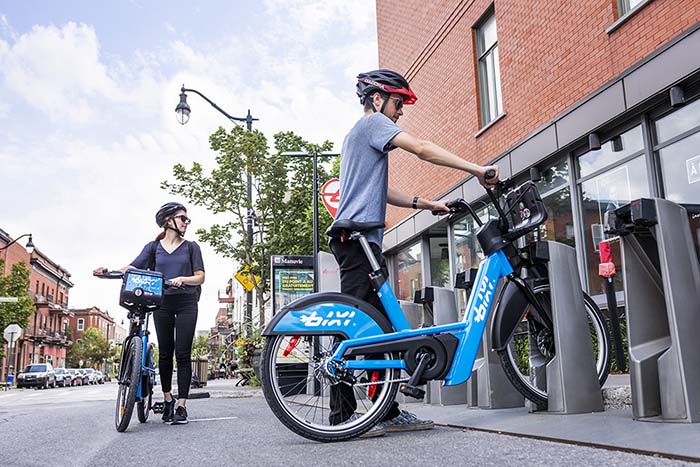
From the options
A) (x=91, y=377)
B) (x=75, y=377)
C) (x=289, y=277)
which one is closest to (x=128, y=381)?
(x=289, y=277)

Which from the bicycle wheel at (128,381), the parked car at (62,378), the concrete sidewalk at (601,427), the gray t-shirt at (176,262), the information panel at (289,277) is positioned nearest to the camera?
the concrete sidewalk at (601,427)

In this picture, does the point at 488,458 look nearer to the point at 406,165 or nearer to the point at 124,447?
the point at 124,447

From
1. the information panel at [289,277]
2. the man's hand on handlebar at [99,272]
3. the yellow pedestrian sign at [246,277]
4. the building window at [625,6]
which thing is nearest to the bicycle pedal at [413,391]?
the man's hand on handlebar at [99,272]

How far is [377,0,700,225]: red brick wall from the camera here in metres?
7.88

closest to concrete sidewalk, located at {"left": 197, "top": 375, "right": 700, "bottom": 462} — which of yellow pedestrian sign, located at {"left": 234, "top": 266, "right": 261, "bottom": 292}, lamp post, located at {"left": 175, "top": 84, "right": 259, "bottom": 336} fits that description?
yellow pedestrian sign, located at {"left": 234, "top": 266, "right": 261, "bottom": 292}

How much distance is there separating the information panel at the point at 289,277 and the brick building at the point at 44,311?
1996 inches

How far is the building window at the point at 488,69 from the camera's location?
37.8 feet

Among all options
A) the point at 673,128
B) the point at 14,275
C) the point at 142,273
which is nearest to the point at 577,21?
the point at 673,128

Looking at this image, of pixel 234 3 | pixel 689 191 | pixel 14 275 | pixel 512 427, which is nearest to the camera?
pixel 512 427

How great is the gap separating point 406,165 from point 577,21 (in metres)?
7.17

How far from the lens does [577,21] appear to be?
884cm

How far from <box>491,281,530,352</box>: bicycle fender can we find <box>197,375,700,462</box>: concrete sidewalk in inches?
19.4

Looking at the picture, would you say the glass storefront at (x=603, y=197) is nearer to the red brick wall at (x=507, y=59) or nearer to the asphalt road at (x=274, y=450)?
the red brick wall at (x=507, y=59)

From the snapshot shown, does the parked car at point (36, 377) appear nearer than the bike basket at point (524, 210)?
No
